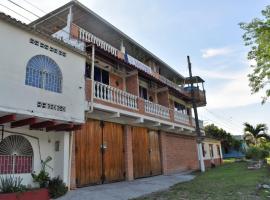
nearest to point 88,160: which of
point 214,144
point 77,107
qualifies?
point 77,107

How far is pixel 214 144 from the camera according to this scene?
31891 mm

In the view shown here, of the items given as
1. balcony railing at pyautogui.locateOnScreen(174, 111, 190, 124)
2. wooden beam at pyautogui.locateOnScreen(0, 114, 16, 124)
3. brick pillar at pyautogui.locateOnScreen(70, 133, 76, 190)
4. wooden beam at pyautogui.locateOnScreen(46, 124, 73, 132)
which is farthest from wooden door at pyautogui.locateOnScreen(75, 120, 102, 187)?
balcony railing at pyautogui.locateOnScreen(174, 111, 190, 124)

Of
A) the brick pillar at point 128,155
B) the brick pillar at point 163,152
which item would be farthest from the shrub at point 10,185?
the brick pillar at point 163,152

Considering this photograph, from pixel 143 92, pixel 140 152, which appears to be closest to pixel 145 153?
pixel 140 152

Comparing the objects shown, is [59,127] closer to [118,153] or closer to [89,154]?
[89,154]

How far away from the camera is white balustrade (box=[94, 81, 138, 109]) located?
11.4 meters

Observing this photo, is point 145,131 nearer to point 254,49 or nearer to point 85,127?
point 85,127

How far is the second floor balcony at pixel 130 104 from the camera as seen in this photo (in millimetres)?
11344

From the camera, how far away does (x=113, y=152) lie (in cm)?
1303

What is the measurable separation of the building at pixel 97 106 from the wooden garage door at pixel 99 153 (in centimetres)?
4

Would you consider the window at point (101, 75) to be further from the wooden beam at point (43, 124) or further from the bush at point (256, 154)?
the bush at point (256, 154)

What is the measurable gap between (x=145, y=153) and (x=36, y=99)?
9.08m

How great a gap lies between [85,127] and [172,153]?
9.41 metres

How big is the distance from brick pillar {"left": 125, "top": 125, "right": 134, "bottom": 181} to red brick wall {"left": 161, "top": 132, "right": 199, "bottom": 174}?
13.4 ft
